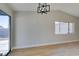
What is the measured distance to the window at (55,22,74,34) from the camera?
25.5ft

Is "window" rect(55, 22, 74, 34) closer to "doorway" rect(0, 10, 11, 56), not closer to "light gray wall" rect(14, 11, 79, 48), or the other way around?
"light gray wall" rect(14, 11, 79, 48)

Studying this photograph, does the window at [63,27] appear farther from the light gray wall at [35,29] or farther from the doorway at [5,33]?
the doorway at [5,33]

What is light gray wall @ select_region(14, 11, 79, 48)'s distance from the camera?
6109 millimetres

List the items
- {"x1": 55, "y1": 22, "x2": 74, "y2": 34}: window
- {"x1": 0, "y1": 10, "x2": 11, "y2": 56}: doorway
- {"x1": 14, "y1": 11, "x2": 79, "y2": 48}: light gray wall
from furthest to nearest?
{"x1": 55, "y1": 22, "x2": 74, "y2": 34}: window, {"x1": 14, "y1": 11, "x2": 79, "y2": 48}: light gray wall, {"x1": 0, "y1": 10, "x2": 11, "y2": 56}: doorway

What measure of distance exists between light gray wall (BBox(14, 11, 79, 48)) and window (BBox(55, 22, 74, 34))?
292 millimetres

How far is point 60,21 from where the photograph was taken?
795cm

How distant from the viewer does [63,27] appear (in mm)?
8328

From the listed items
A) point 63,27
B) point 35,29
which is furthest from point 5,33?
point 63,27

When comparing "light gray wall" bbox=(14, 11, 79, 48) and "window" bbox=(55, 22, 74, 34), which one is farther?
"window" bbox=(55, 22, 74, 34)

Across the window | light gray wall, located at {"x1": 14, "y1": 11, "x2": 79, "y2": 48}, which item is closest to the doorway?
light gray wall, located at {"x1": 14, "y1": 11, "x2": 79, "y2": 48}

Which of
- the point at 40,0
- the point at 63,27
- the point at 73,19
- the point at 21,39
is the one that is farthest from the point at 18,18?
the point at 40,0

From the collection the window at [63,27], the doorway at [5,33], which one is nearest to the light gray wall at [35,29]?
the window at [63,27]

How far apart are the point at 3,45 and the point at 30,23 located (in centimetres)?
202

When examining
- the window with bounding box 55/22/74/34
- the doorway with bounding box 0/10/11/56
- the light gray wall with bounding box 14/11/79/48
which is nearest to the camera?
the doorway with bounding box 0/10/11/56
